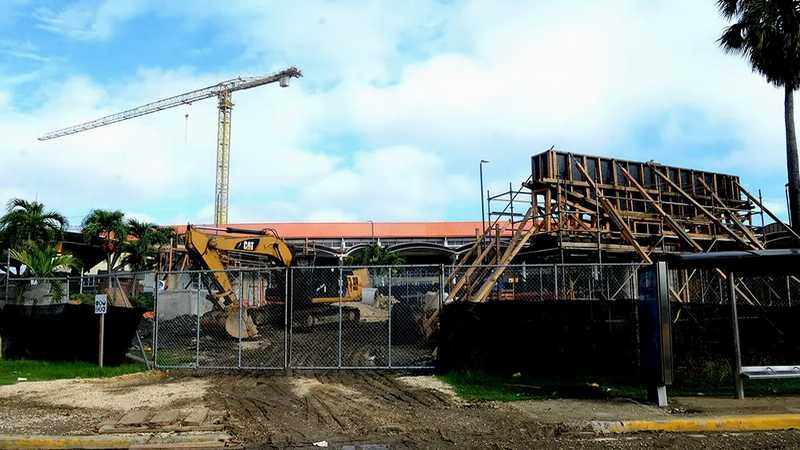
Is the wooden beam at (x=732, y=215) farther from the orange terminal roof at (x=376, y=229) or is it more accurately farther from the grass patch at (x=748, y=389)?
the orange terminal roof at (x=376, y=229)

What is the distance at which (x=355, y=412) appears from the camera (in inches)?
396

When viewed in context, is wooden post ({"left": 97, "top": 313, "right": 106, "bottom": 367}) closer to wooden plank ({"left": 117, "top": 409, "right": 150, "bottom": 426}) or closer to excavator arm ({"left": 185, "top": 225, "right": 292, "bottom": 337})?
excavator arm ({"left": 185, "top": 225, "right": 292, "bottom": 337})

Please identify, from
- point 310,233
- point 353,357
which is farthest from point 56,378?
point 310,233

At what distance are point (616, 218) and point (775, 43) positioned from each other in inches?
321

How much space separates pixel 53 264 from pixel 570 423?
22.5 m

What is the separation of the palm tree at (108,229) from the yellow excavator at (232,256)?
18.0m

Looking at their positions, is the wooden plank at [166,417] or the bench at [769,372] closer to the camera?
the wooden plank at [166,417]

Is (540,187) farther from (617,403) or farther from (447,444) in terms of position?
(447,444)

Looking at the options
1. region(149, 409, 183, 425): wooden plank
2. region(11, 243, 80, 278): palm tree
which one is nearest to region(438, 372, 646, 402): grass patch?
region(149, 409, 183, 425): wooden plank

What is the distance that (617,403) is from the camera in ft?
34.1

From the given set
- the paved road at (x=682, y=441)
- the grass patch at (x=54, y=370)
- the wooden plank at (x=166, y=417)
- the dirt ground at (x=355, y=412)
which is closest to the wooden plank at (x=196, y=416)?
the wooden plank at (x=166, y=417)

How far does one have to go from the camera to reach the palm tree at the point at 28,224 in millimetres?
31031

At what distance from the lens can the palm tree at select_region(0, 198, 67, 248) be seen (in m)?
31.0

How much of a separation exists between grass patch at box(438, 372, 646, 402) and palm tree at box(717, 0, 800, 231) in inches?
620
